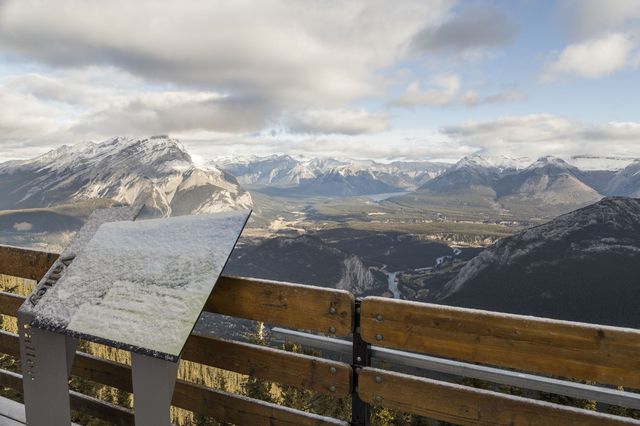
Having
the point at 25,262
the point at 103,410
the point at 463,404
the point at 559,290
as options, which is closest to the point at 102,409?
the point at 103,410

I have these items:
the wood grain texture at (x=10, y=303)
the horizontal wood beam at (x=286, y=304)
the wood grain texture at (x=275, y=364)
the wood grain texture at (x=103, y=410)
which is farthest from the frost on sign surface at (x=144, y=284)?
the wood grain texture at (x=10, y=303)

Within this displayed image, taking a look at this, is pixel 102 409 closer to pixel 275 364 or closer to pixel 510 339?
pixel 275 364

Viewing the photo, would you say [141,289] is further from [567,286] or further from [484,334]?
[567,286]

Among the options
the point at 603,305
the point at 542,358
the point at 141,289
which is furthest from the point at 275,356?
the point at 603,305

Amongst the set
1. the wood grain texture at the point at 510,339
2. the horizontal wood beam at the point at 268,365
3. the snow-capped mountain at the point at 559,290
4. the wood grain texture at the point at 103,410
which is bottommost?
the snow-capped mountain at the point at 559,290

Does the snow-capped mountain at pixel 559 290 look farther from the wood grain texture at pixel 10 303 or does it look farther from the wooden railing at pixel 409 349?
the wooden railing at pixel 409 349

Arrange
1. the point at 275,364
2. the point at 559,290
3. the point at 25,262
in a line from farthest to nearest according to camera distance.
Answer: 1. the point at 559,290
2. the point at 25,262
3. the point at 275,364

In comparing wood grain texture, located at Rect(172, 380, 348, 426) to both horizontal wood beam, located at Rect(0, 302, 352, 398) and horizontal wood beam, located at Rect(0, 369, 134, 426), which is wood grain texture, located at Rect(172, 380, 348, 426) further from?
horizontal wood beam, located at Rect(0, 369, 134, 426)

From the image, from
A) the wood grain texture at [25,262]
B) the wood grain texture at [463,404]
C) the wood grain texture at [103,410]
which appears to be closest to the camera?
the wood grain texture at [463,404]
